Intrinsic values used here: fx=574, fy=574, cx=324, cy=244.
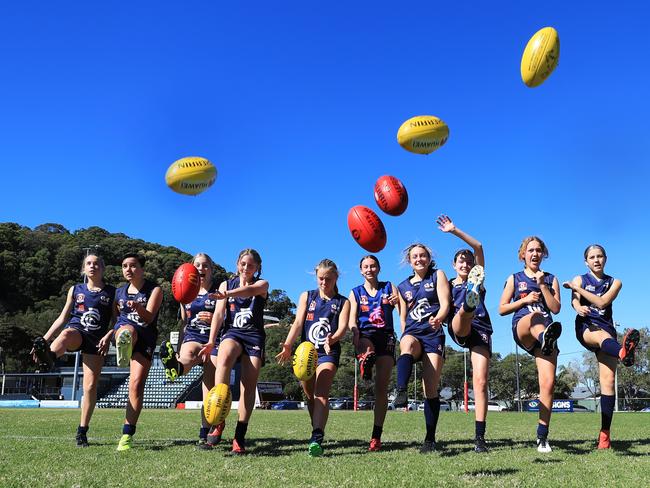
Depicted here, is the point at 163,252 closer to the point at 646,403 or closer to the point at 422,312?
the point at 646,403

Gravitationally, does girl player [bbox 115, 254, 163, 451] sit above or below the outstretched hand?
below

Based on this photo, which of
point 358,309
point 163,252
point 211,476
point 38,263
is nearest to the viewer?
point 211,476

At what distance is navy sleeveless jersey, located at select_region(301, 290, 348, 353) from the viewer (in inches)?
265

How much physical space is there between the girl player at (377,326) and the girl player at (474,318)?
0.75 m

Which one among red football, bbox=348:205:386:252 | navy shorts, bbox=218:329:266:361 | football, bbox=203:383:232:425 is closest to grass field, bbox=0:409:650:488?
football, bbox=203:383:232:425

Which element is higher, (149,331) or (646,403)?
(149,331)

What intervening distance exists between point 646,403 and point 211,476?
74.9 m

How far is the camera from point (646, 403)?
66.8 meters

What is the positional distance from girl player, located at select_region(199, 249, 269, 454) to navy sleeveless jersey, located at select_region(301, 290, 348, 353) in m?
0.54

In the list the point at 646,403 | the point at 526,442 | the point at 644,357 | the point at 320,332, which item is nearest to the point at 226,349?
the point at 320,332

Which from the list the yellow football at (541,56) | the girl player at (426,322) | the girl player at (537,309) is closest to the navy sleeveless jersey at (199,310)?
the girl player at (426,322)

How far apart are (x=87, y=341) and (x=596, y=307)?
20.6 feet

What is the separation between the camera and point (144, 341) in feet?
23.0

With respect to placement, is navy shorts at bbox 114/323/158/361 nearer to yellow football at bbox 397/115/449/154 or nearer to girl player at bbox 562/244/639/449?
yellow football at bbox 397/115/449/154
